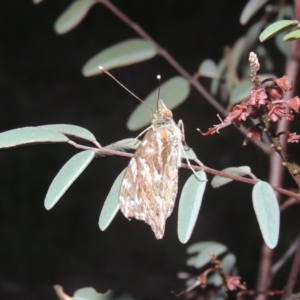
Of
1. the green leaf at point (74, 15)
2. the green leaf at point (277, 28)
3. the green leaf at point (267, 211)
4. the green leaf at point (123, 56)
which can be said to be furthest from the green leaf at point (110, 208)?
the green leaf at point (74, 15)

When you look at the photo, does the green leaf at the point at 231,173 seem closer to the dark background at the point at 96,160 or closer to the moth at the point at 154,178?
the moth at the point at 154,178

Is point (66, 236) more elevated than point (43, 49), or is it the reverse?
point (43, 49)

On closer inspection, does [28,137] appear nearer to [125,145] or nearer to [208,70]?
[125,145]

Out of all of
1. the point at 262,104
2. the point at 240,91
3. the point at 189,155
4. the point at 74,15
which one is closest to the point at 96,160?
the point at 74,15

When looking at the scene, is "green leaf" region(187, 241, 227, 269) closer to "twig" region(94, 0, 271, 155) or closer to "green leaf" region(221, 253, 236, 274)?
"green leaf" region(221, 253, 236, 274)

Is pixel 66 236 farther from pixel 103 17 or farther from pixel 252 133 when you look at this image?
pixel 252 133

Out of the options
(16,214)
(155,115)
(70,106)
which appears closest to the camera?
(155,115)

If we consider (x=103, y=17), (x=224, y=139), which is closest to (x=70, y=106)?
(x=103, y=17)
